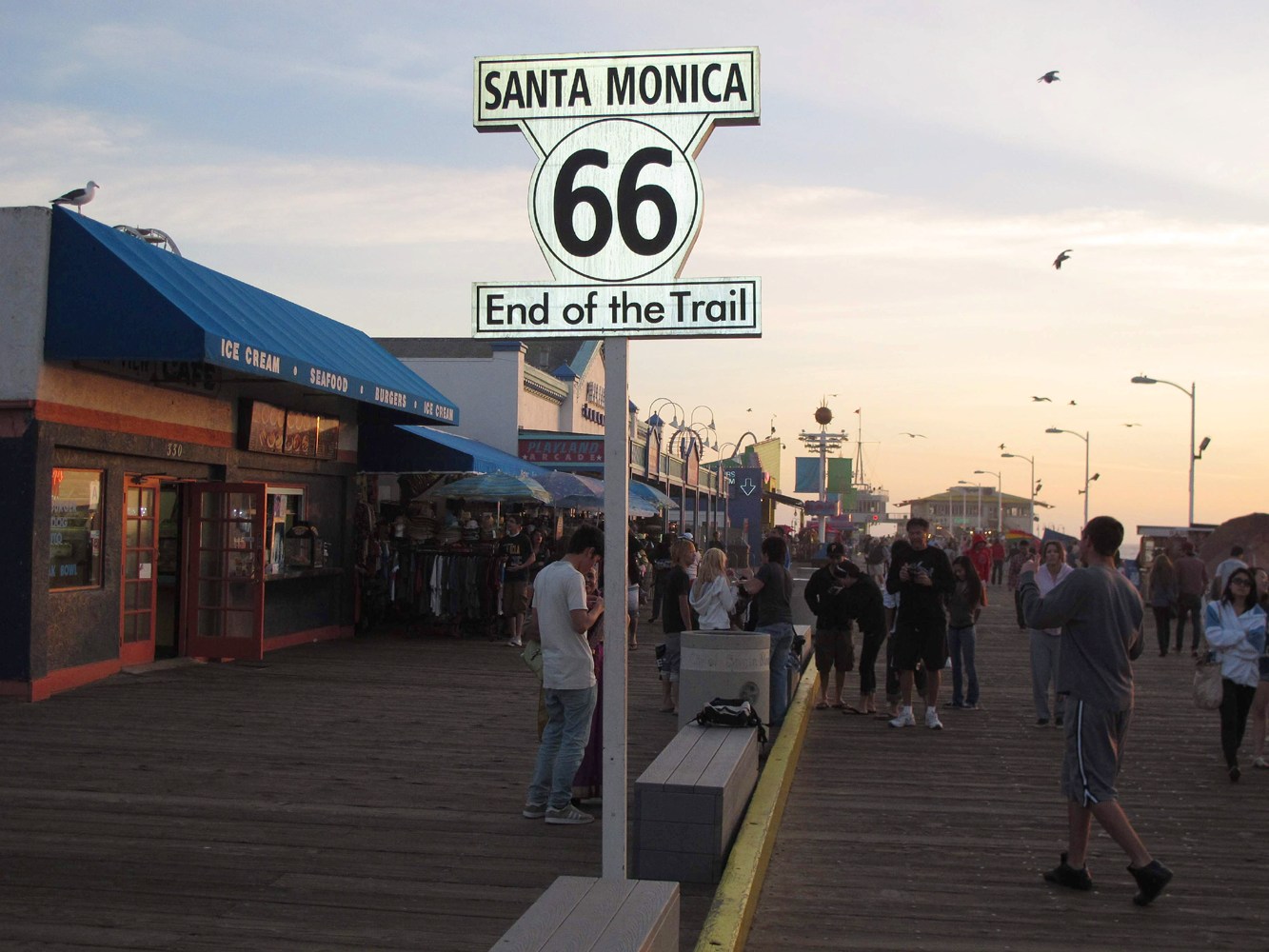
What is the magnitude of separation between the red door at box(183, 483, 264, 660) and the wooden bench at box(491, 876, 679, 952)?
11461 millimetres

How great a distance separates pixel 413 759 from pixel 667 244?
241 inches

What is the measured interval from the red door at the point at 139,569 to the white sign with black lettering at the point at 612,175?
410 inches

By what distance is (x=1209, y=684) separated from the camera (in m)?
10.1

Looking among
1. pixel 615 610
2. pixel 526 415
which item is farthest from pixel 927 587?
pixel 526 415

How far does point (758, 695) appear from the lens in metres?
10.4

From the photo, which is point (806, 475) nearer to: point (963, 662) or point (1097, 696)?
point (963, 662)

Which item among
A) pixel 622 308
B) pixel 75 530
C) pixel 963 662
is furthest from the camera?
pixel 963 662

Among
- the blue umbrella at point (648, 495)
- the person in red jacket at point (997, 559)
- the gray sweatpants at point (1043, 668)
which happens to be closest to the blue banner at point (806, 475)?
the person in red jacket at point (997, 559)

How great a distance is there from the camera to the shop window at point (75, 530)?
1269cm

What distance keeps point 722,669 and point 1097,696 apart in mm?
4182

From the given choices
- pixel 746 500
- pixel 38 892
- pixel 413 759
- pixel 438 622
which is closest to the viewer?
pixel 38 892

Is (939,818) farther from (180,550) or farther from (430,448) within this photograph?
(430,448)

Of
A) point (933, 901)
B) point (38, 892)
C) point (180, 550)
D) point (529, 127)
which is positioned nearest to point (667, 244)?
point (529, 127)

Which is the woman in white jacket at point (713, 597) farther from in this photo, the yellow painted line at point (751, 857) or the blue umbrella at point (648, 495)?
the blue umbrella at point (648, 495)
